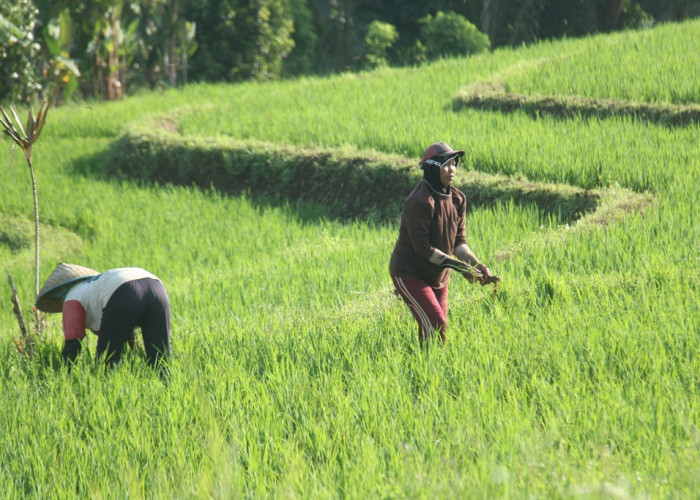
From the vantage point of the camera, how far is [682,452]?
9.93ft

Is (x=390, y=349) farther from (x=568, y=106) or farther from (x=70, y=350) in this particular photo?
(x=568, y=106)

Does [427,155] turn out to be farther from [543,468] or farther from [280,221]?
[280,221]

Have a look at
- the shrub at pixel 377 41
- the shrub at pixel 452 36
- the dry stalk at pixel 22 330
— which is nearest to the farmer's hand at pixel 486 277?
the dry stalk at pixel 22 330

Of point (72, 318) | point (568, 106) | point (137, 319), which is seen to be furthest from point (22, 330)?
point (568, 106)

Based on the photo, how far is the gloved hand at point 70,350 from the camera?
4426 millimetres

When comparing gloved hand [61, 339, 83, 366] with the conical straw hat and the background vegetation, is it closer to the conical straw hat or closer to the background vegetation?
the conical straw hat

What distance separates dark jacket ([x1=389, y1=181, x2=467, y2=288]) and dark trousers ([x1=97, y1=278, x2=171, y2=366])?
126 cm

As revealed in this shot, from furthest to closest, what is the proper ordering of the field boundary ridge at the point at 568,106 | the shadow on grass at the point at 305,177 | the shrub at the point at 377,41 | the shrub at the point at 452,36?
the shrub at the point at 377,41
the shrub at the point at 452,36
the field boundary ridge at the point at 568,106
the shadow on grass at the point at 305,177

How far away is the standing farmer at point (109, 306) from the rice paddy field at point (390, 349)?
15 centimetres

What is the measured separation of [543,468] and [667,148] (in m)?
5.47

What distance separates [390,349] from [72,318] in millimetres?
1657

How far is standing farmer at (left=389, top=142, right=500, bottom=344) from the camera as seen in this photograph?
427cm

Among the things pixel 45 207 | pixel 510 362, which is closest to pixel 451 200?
pixel 510 362

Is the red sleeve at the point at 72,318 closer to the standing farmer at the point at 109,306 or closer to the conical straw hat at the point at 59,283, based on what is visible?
the standing farmer at the point at 109,306
